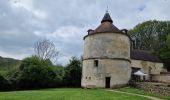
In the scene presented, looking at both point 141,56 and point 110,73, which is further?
point 141,56

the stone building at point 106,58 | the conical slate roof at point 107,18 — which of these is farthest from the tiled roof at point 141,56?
the stone building at point 106,58

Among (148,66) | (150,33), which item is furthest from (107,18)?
(150,33)

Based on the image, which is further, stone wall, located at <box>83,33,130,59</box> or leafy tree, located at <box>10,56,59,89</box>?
leafy tree, located at <box>10,56,59,89</box>

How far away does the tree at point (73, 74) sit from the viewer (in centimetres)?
4800

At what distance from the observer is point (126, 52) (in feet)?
128

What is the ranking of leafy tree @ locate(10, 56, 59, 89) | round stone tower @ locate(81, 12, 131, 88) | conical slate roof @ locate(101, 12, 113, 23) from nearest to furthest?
round stone tower @ locate(81, 12, 131, 88) → conical slate roof @ locate(101, 12, 113, 23) → leafy tree @ locate(10, 56, 59, 89)

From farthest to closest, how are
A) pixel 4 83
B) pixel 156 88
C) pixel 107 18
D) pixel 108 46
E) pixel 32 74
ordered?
pixel 32 74 → pixel 4 83 → pixel 107 18 → pixel 108 46 → pixel 156 88

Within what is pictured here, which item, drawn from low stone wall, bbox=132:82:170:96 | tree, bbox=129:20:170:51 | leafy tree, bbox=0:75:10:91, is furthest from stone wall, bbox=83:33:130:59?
tree, bbox=129:20:170:51

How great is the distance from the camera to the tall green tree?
63.3m

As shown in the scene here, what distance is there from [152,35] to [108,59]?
104 ft

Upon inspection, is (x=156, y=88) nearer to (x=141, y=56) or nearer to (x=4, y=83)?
(x=141, y=56)

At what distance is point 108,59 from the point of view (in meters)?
37.8

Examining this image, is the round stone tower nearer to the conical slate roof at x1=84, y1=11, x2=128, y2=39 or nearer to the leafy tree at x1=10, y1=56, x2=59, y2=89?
the conical slate roof at x1=84, y1=11, x2=128, y2=39

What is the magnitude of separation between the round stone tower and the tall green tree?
84.5ft
